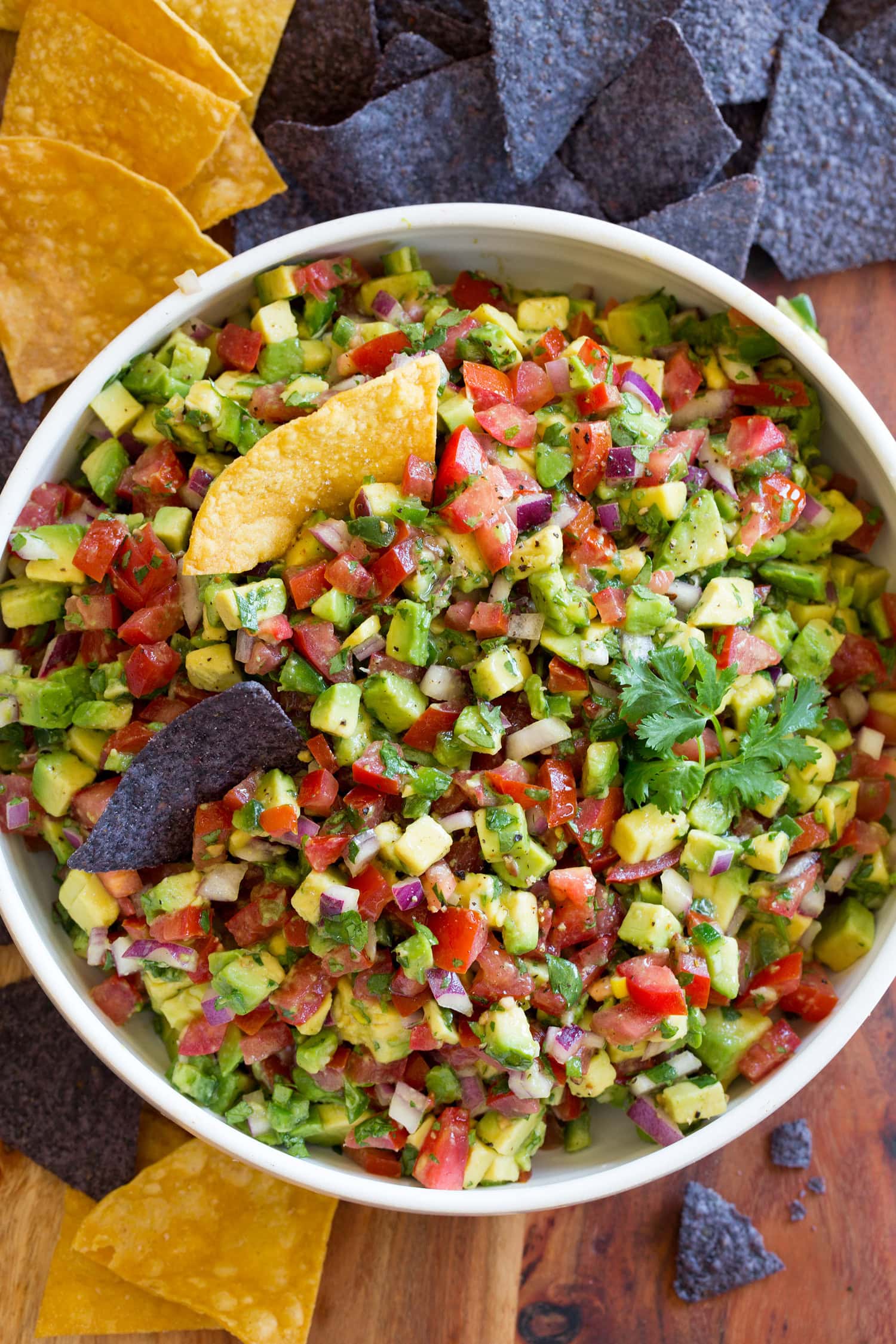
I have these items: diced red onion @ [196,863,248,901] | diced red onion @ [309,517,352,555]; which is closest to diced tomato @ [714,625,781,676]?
diced red onion @ [309,517,352,555]

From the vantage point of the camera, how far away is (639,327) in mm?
2314

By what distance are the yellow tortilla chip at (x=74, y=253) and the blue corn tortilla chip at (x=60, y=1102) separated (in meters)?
1.38

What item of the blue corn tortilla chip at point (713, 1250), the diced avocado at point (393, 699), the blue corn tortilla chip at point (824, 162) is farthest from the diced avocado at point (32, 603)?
the blue corn tortilla chip at point (713, 1250)

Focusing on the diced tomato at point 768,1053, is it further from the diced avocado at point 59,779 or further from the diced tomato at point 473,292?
the diced tomato at point 473,292

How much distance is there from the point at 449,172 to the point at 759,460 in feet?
3.27

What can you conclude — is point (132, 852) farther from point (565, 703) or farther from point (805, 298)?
point (805, 298)

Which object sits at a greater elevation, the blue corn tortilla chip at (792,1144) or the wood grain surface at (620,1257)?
the blue corn tortilla chip at (792,1144)

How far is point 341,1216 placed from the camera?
2.55 metres

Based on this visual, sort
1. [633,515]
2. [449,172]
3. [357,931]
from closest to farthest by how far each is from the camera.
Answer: [357,931] → [633,515] → [449,172]

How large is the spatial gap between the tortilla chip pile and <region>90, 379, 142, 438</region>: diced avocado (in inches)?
11.5

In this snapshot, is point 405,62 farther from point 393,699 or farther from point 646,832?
point 646,832

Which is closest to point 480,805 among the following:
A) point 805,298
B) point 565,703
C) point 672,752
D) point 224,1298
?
point 565,703

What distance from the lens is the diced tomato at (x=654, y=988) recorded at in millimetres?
1968

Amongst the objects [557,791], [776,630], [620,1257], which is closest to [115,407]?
[557,791]
